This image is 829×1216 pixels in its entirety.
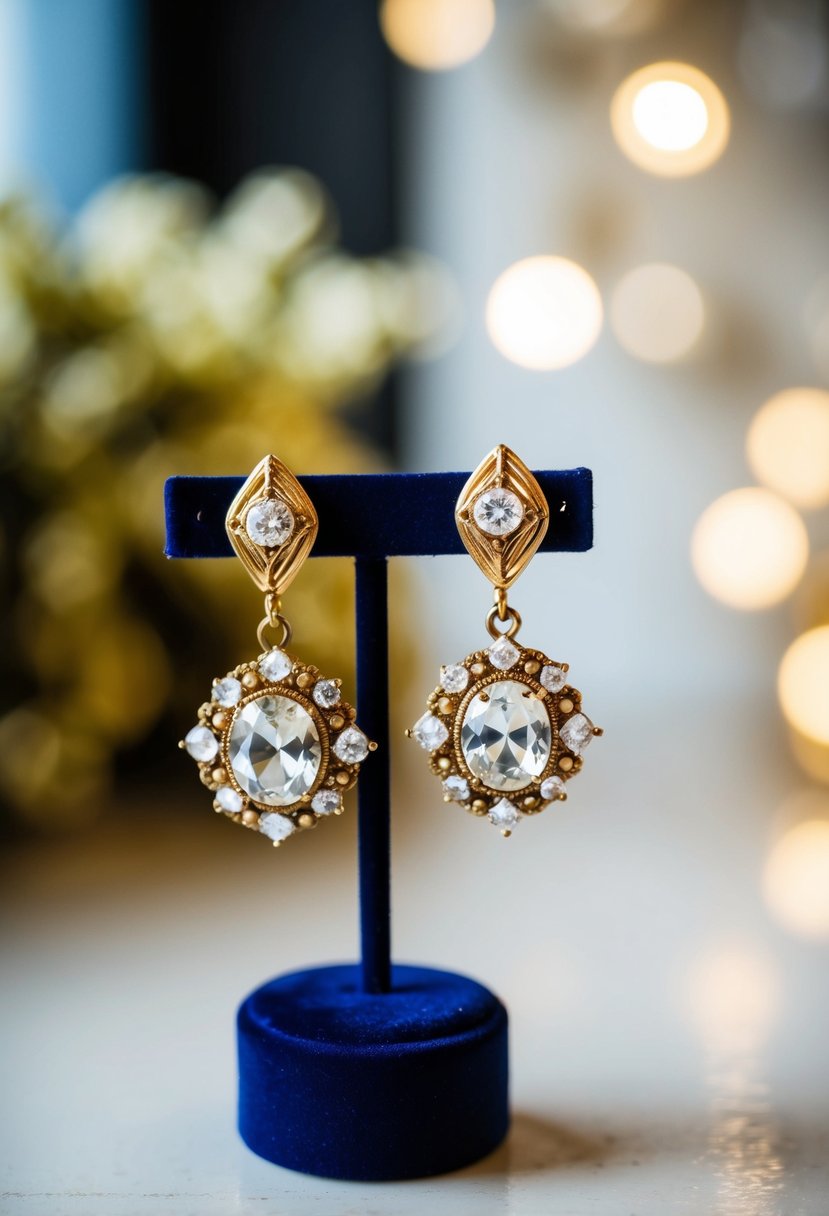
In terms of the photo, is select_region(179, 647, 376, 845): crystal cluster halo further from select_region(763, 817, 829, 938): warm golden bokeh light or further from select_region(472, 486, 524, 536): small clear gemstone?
select_region(763, 817, 829, 938): warm golden bokeh light

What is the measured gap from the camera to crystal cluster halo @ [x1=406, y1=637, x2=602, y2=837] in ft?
2.35

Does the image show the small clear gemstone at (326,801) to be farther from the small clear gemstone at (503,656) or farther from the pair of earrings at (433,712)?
the small clear gemstone at (503,656)

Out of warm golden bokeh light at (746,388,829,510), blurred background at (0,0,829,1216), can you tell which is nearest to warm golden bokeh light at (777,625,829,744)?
blurred background at (0,0,829,1216)

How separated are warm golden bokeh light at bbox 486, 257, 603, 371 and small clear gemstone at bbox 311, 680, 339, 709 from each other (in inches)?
44.2

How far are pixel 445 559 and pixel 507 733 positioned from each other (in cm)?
114

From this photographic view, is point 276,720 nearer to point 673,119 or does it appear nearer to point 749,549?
point 749,549

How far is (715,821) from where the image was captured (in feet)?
4.55

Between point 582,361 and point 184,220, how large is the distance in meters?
0.63

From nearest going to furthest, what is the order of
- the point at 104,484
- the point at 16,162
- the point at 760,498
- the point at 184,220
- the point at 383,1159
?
the point at 383,1159 < the point at 104,484 < the point at 184,220 < the point at 16,162 < the point at 760,498

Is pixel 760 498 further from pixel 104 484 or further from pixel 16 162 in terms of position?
pixel 16 162

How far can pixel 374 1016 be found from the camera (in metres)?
0.74

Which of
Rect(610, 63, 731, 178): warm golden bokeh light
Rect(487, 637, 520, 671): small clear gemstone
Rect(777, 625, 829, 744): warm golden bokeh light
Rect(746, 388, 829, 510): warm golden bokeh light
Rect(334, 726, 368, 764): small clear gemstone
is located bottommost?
Rect(777, 625, 829, 744): warm golden bokeh light

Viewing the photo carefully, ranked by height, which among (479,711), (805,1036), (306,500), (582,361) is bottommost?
(805,1036)

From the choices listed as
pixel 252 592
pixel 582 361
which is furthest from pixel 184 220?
pixel 582 361
